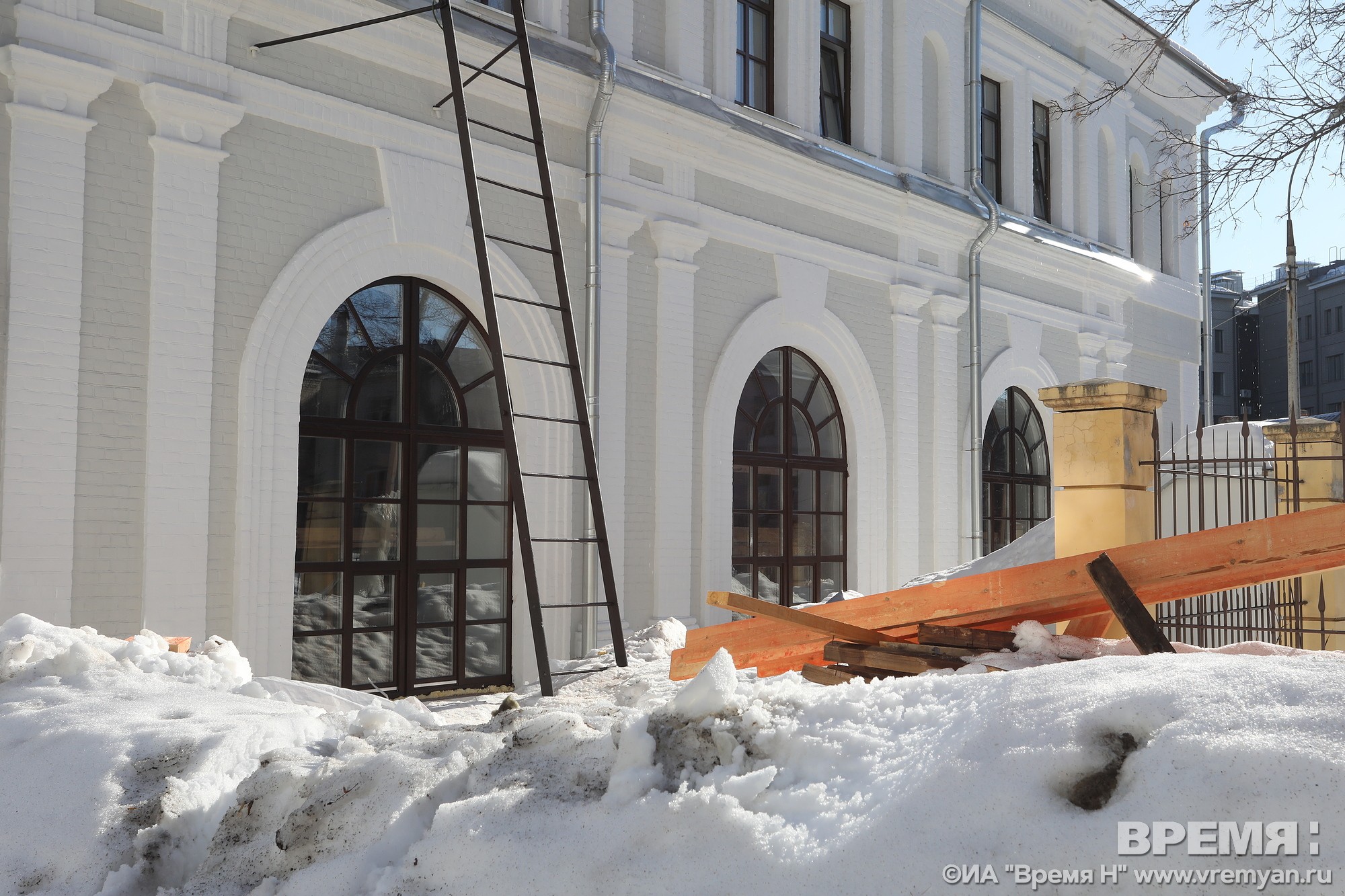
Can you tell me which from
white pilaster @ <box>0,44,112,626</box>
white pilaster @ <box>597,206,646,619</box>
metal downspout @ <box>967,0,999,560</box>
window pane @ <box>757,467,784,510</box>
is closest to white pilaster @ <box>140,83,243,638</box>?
white pilaster @ <box>0,44,112,626</box>

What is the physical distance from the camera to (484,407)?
7586 mm

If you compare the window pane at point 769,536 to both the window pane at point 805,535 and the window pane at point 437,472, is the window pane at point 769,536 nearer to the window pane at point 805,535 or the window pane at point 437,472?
the window pane at point 805,535

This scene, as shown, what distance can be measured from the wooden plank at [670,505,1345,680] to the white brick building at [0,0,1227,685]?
10.8 ft

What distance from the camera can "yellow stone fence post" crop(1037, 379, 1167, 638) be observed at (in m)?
5.78

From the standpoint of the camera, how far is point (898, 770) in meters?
2.31

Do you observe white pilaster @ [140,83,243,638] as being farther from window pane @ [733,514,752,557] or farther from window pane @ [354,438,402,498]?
window pane @ [733,514,752,557]

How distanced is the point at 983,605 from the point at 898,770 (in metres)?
1.66

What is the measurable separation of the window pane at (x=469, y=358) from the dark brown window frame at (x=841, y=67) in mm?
4733

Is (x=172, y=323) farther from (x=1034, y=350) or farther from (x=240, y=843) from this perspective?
(x=1034, y=350)

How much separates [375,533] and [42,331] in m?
2.30

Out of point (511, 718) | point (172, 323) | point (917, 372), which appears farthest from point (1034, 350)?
point (511, 718)

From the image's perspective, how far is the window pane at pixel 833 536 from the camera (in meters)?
10.3

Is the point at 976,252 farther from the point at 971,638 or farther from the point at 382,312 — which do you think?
the point at 971,638

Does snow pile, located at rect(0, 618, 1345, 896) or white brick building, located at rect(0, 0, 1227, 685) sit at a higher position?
white brick building, located at rect(0, 0, 1227, 685)
